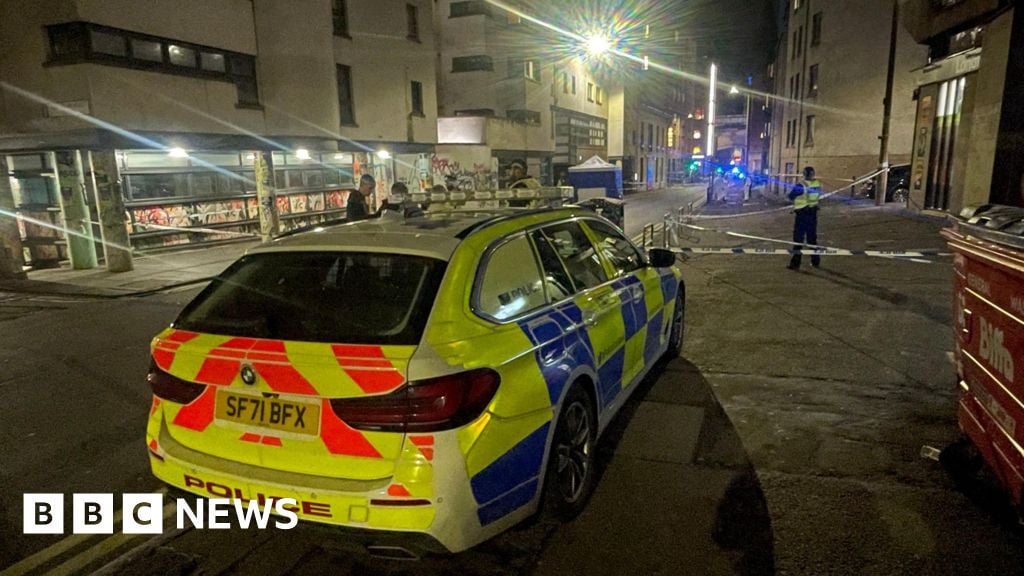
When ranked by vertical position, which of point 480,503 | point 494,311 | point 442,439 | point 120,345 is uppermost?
point 494,311

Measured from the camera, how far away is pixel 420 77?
23.4 metres

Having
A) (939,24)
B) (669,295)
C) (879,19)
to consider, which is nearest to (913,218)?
(939,24)

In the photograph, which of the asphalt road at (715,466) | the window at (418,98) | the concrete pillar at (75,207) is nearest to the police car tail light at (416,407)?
the asphalt road at (715,466)

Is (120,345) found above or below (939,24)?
below

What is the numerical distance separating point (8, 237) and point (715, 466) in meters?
14.4

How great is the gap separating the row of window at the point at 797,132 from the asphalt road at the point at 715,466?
24656 millimetres

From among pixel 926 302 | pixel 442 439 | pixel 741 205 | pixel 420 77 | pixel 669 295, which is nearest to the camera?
pixel 442 439

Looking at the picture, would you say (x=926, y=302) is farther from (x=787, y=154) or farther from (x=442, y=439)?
(x=787, y=154)

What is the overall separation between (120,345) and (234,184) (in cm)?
1198

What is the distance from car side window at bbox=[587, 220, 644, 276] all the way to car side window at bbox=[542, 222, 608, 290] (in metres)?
Result: 0.19

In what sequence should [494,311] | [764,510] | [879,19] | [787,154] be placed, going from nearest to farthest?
[494,311] < [764,510] < [879,19] < [787,154]

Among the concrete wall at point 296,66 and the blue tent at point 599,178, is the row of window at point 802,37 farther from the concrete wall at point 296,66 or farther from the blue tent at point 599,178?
the concrete wall at point 296,66

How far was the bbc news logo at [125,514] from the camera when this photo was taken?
316 cm

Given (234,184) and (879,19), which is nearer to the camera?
(234,184)
